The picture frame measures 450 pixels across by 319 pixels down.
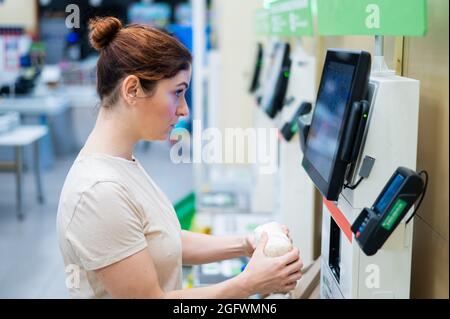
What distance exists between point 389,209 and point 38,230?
4435mm

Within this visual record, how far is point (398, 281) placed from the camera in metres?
1.54

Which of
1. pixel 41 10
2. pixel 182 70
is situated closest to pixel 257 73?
pixel 182 70

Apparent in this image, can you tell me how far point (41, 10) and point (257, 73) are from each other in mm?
7649

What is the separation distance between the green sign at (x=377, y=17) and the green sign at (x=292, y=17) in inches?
25.8

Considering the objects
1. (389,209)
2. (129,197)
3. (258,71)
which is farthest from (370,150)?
(258,71)

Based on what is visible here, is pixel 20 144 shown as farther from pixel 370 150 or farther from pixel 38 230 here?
pixel 370 150

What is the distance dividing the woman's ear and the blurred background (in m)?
0.19

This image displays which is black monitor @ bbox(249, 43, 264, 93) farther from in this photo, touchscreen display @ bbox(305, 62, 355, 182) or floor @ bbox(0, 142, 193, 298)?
touchscreen display @ bbox(305, 62, 355, 182)

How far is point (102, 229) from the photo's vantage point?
136cm

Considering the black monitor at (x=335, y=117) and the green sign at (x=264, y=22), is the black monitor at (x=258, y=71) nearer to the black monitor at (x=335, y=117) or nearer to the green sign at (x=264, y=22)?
the green sign at (x=264, y=22)

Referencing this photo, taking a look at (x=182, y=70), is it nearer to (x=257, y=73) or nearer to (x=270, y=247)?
(x=270, y=247)

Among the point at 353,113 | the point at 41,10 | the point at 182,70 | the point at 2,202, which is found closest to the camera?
the point at 353,113

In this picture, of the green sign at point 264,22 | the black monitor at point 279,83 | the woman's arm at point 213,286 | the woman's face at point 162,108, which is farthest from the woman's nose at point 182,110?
the green sign at point 264,22
